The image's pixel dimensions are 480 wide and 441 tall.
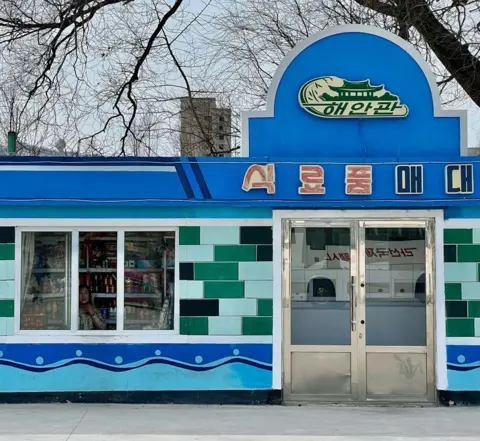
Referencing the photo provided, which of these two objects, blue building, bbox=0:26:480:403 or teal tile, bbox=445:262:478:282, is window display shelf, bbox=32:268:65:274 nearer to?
blue building, bbox=0:26:480:403

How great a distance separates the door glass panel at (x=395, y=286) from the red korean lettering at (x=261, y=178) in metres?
1.33

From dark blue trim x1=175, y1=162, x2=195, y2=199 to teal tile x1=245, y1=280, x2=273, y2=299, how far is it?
3.98 ft

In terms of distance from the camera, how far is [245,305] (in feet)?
28.8

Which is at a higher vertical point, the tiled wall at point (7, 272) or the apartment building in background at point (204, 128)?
the apartment building in background at point (204, 128)

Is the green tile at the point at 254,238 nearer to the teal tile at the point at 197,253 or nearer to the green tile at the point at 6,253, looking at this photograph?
the teal tile at the point at 197,253

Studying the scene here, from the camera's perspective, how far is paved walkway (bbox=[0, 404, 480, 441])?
7.23 meters

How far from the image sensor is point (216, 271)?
Result: 8.80 meters

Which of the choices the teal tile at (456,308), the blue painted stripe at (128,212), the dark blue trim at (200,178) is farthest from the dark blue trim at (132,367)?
the teal tile at (456,308)

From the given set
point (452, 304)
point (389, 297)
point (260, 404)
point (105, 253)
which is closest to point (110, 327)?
point (105, 253)

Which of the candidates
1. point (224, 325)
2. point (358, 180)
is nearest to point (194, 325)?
point (224, 325)

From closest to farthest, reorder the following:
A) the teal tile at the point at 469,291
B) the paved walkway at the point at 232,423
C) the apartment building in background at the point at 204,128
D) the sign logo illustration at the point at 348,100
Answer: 1. the paved walkway at the point at 232,423
2. the teal tile at the point at 469,291
3. the sign logo illustration at the point at 348,100
4. the apartment building in background at the point at 204,128

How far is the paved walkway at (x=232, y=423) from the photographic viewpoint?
7.23 m

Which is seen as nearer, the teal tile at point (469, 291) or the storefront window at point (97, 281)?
the teal tile at point (469, 291)

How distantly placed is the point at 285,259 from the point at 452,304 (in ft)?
6.53
